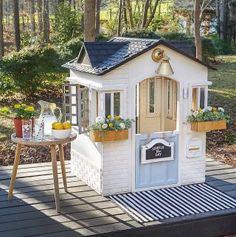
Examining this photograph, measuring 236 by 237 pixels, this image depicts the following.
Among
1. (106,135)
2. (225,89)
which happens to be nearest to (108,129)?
(106,135)

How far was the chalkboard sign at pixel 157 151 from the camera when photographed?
15.6 ft

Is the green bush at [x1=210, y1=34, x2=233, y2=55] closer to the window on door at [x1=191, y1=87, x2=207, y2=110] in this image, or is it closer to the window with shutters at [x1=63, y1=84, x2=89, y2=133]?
the window on door at [x1=191, y1=87, x2=207, y2=110]

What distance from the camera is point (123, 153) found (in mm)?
4707

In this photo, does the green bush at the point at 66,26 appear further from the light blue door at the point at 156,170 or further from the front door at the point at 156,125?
the light blue door at the point at 156,170

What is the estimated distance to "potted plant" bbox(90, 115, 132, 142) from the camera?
4426 mm

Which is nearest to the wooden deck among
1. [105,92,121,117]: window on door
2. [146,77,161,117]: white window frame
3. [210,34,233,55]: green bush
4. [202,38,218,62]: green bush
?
[105,92,121,117]: window on door

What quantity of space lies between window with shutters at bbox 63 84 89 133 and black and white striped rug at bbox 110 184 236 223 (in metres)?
0.81

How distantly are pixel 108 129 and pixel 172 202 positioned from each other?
94 cm

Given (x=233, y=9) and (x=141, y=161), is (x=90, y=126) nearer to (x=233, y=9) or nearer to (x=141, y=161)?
(x=141, y=161)

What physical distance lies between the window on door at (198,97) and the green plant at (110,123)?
31.7 inches

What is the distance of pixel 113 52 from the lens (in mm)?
4828

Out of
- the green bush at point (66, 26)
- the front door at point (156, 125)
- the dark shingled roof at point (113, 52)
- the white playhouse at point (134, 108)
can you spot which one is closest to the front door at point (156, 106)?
the front door at point (156, 125)

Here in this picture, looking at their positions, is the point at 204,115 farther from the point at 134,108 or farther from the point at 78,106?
the point at 78,106

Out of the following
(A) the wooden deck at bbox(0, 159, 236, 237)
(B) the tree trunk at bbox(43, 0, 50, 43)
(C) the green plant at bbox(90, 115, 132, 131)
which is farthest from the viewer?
(B) the tree trunk at bbox(43, 0, 50, 43)
